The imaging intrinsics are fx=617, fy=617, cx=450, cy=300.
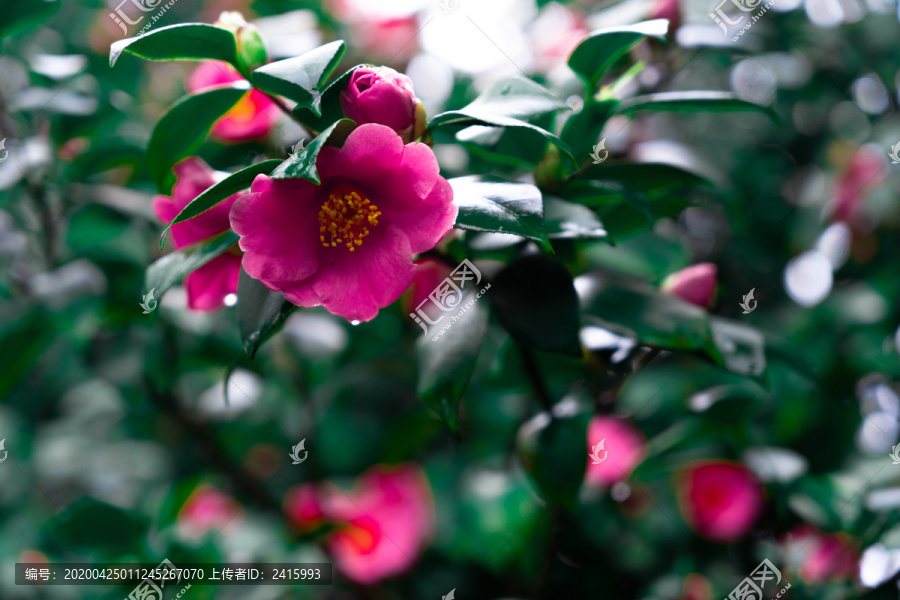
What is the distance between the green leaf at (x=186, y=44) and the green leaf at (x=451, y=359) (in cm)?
35

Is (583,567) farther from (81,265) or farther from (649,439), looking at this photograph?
(81,265)

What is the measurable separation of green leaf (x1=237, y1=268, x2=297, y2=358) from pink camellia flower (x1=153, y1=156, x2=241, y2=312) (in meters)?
0.09

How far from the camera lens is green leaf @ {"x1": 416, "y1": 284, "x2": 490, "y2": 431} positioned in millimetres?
635

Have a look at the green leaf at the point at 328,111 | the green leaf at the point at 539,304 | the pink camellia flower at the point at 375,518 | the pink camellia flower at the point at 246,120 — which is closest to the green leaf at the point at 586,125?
the green leaf at the point at 539,304

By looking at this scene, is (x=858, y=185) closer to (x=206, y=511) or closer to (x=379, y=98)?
(x=379, y=98)

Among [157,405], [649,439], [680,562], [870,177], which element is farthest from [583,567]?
[870,177]

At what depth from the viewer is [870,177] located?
1.41m

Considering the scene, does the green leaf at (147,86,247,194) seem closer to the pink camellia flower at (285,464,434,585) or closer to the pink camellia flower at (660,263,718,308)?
the pink camellia flower at (660,263,718,308)

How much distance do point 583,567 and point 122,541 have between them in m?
0.83

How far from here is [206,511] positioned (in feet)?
4.11

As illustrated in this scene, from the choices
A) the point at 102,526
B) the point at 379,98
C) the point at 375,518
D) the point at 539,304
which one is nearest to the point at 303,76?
the point at 379,98

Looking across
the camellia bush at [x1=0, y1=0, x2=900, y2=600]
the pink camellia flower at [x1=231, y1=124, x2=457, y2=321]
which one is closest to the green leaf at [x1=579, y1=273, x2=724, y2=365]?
the camellia bush at [x1=0, y1=0, x2=900, y2=600]

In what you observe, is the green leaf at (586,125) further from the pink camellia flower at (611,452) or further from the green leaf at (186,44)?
the pink camellia flower at (611,452)

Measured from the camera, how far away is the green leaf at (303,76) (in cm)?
50
